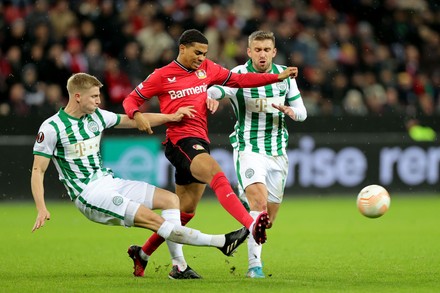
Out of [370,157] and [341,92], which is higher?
[341,92]

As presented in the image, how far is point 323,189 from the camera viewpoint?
1786 cm

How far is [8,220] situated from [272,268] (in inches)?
248

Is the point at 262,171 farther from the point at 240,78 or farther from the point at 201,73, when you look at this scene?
the point at 201,73

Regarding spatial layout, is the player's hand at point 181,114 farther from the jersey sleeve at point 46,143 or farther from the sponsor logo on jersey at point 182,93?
the jersey sleeve at point 46,143

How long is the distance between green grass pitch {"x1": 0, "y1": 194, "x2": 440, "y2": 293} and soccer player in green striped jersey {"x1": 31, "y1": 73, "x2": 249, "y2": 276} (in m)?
0.54

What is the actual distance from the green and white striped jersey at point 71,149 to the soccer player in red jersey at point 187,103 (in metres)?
0.48

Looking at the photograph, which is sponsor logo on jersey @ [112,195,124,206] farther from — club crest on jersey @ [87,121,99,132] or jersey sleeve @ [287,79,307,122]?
jersey sleeve @ [287,79,307,122]

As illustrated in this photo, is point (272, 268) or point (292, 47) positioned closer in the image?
point (272, 268)

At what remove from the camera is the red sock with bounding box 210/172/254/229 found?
8.14 m

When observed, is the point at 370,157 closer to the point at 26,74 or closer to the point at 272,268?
the point at 26,74

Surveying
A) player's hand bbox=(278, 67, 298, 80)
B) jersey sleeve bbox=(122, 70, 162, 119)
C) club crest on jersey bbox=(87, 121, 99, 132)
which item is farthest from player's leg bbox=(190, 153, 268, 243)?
player's hand bbox=(278, 67, 298, 80)

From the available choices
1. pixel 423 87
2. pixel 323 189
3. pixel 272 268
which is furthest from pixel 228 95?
pixel 423 87

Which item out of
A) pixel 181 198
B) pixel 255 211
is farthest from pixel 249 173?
pixel 181 198

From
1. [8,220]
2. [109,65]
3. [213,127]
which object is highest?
[109,65]
